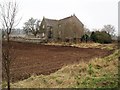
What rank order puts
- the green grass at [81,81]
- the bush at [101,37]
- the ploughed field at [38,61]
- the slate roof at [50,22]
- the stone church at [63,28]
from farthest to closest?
the slate roof at [50,22]
the stone church at [63,28]
the bush at [101,37]
the ploughed field at [38,61]
the green grass at [81,81]

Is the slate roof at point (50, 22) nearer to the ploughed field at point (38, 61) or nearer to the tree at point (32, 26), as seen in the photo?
the tree at point (32, 26)

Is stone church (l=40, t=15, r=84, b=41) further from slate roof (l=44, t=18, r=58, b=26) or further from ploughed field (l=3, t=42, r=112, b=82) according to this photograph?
ploughed field (l=3, t=42, r=112, b=82)

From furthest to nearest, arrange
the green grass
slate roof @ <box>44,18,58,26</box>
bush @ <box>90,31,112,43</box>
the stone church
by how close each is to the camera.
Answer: slate roof @ <box>44,18,58,26</box>, the stone church, bush @ <box>90,31,112,43</box>, the green grass

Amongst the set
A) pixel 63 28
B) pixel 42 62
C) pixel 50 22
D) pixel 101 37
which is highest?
pixel 50 22

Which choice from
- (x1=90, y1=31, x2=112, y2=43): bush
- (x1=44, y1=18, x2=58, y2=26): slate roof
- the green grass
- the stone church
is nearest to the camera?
the green grass

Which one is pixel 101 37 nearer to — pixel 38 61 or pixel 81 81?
pixel 38 61

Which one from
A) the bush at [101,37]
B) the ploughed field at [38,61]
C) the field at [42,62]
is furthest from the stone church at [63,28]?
the ploughed field at [38,61]

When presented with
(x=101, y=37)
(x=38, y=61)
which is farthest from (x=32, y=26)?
(x=38, y=61)

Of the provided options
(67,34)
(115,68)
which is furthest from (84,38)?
(115,68)

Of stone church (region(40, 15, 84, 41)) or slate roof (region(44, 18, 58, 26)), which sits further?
slate roof (region(44, 18, 58, 26))

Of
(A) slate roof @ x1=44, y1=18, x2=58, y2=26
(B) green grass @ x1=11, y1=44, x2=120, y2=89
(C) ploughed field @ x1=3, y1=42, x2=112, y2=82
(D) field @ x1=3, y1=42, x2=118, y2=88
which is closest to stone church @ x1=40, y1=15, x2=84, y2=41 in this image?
(A) slate roof @ x1=44, y1=18, x2=58, y2=26

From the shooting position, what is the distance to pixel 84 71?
11516mm

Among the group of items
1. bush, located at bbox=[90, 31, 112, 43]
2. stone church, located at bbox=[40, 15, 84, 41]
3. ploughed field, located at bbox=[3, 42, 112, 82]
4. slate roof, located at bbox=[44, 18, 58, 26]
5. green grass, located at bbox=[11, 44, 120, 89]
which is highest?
slate roof, located at bbox=[44, 18, 58, 26]

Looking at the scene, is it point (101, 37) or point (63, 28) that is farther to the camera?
Answer: point (63, 28)
